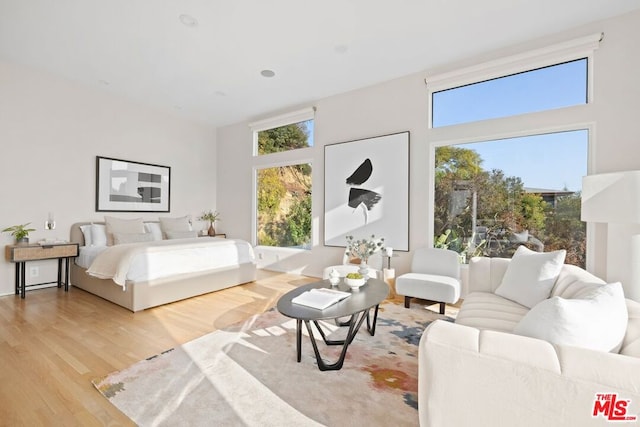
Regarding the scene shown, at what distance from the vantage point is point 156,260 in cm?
352

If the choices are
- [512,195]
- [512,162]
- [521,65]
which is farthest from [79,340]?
[521,65]

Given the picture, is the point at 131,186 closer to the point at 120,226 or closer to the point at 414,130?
the point at 120,226

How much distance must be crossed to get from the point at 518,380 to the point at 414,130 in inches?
143

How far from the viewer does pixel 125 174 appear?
16.8ft

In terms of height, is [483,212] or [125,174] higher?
[125,174]

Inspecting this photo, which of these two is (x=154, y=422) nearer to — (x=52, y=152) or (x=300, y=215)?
(x=300, y=215)

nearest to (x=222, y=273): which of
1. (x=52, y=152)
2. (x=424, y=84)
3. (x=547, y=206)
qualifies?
(x=52, y=152)

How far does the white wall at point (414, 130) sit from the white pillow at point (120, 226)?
1.91 m

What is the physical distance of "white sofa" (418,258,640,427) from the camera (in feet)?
2.88

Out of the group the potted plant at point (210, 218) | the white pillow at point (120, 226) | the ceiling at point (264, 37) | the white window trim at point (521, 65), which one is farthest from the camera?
the potted plant at point (210, 218)

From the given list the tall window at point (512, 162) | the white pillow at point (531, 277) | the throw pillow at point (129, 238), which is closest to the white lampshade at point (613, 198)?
the white pillow at point (531, 277)

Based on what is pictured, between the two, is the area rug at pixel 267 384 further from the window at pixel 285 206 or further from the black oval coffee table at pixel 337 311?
the window at pixel 285 206

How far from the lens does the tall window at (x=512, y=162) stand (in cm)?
320

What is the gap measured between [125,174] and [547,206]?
20.4 ft
